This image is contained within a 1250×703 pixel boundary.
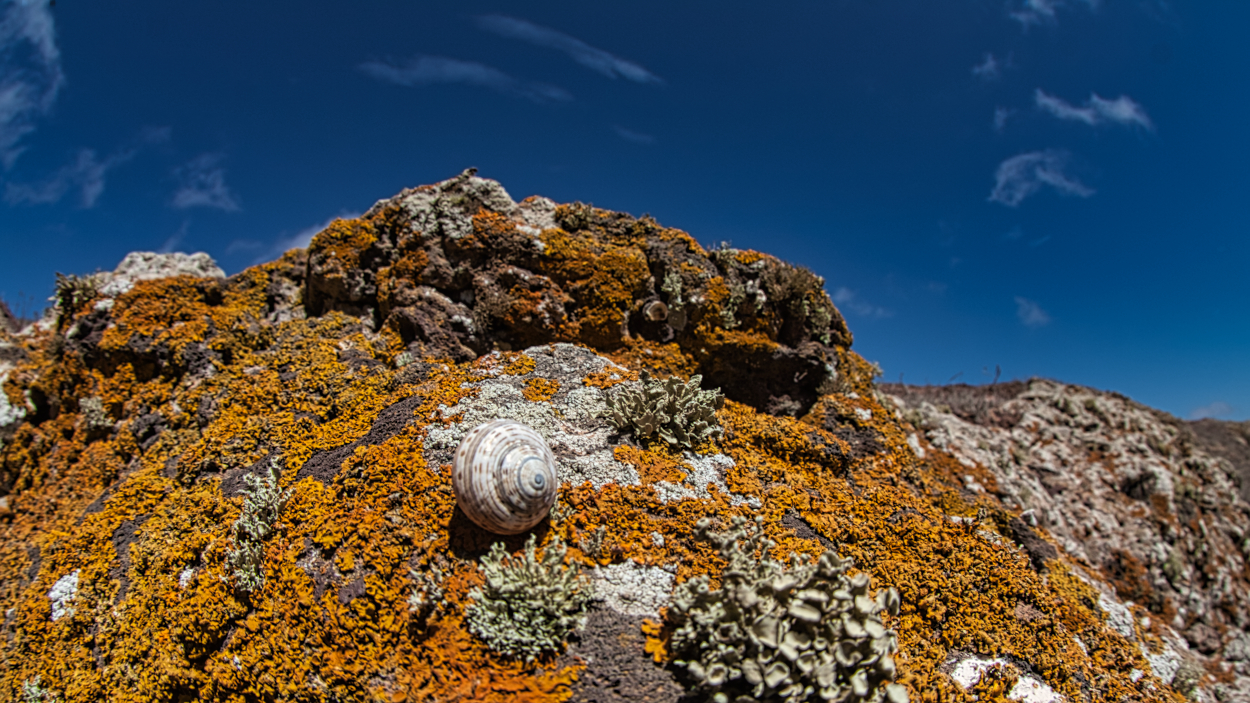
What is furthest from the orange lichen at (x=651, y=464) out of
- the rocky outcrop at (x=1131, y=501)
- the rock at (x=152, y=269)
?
the rock at (x=152, y=269)

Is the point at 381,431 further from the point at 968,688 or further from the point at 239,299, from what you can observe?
the point at 968,688

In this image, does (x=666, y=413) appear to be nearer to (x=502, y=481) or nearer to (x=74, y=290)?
(x=502, y=481)

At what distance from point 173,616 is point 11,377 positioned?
678 cm

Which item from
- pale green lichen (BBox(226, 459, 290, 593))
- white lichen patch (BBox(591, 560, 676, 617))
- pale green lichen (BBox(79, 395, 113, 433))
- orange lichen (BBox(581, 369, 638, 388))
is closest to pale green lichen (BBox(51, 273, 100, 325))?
pale green lichen (BBox(79, 395, 113, 433))

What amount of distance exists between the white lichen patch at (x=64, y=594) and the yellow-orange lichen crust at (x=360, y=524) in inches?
3.1

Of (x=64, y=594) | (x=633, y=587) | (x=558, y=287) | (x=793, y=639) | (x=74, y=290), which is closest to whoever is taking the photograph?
(x=793, y=639)

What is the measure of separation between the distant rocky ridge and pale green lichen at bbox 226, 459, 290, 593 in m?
0.15

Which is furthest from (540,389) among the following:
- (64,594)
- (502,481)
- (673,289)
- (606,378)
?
(64,594)

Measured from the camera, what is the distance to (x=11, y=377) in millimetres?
8453

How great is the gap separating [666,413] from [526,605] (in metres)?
2.49

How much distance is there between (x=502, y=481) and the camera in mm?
4039

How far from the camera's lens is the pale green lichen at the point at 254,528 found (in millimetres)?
4648

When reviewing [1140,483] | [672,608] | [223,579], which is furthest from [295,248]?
[1140,483]

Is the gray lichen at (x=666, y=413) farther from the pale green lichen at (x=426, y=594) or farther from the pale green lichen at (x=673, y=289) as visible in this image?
the pale green lichen at (x=426, y=594)
